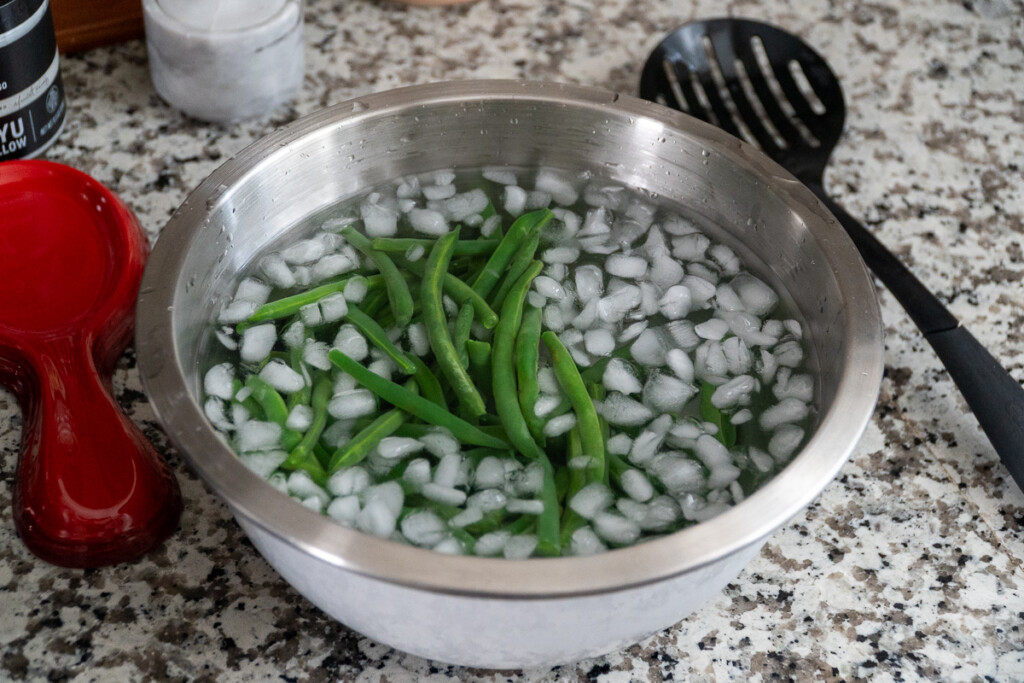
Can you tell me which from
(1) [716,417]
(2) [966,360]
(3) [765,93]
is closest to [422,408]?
(1) [716,417]

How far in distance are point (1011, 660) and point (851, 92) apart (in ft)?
2.66

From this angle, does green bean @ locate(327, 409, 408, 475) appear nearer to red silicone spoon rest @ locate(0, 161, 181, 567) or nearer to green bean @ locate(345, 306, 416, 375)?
green bean @ locate(345, 306, 416, 375)

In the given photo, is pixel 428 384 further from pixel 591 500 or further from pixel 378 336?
pixel 591 500

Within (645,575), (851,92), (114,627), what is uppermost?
(645,575)

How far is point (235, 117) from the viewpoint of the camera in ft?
4.00

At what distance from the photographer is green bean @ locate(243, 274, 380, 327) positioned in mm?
848

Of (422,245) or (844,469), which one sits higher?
(422,245)

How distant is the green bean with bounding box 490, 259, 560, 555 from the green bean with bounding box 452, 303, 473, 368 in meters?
0.02

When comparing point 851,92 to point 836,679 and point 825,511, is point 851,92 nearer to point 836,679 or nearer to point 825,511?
point 825,511

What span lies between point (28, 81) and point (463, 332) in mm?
563

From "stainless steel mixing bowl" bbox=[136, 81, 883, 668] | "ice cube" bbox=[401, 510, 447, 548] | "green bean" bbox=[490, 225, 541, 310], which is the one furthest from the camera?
"green bean" bbox=[490, 225, 541, 310]

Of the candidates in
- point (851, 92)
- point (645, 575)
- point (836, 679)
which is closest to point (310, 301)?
point (645, 575)

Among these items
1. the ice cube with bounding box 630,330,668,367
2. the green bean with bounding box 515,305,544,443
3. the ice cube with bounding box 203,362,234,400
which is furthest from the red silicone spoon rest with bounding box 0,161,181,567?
the ice cube with bounding box 630,330,668,367

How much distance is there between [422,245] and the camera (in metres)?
0.93
